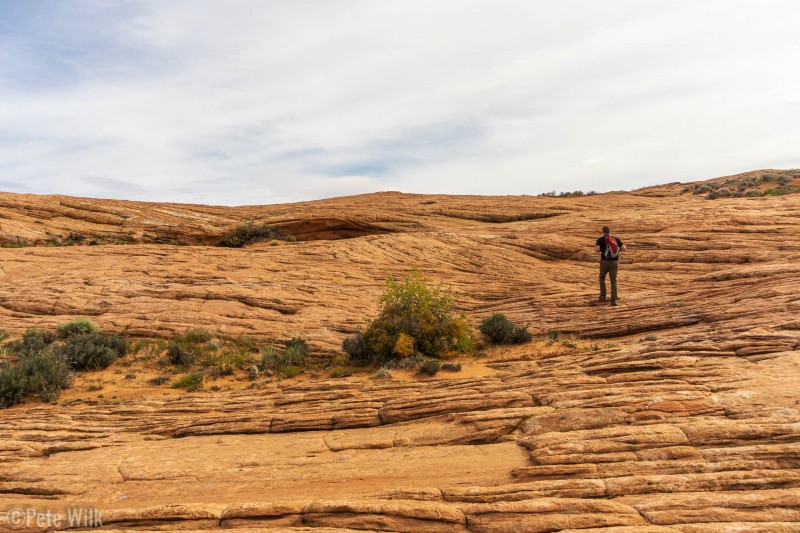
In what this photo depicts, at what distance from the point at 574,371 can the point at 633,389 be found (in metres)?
1.50

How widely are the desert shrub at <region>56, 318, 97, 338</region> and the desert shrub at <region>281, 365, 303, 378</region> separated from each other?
6469 millimetres

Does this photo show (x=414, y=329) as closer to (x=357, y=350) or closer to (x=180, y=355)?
(x=357, y=350)

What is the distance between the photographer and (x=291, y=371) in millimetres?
12625

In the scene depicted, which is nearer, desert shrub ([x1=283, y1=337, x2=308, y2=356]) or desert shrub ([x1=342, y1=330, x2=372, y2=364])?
desert shrub ([x1=342, y1=330, x2=372, y2=364])

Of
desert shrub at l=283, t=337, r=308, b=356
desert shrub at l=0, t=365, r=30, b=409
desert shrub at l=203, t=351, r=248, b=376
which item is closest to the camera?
desert shrub at l=0, t=365, r=30, b=409

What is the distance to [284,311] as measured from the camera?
16.1 meters

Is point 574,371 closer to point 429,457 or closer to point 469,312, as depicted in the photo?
point 429,457

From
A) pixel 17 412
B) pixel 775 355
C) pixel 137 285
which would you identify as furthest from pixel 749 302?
pixel 137 285

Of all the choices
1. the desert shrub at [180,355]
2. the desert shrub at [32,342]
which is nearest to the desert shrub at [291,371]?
the desert shrub at [180,355]

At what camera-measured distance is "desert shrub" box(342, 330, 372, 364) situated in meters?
13.2

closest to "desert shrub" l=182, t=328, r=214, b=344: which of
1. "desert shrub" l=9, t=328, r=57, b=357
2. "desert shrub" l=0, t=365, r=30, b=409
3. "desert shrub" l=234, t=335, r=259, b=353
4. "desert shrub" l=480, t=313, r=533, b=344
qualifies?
"desert shrub" l=234, t=335, r=259, b=353

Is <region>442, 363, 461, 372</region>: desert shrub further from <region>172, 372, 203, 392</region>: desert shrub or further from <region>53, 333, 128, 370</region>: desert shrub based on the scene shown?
<region>53, 333, 128, 370</region>: desert shrub

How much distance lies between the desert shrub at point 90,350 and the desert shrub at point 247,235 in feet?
41.4

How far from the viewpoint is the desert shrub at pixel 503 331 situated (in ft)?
43.7
